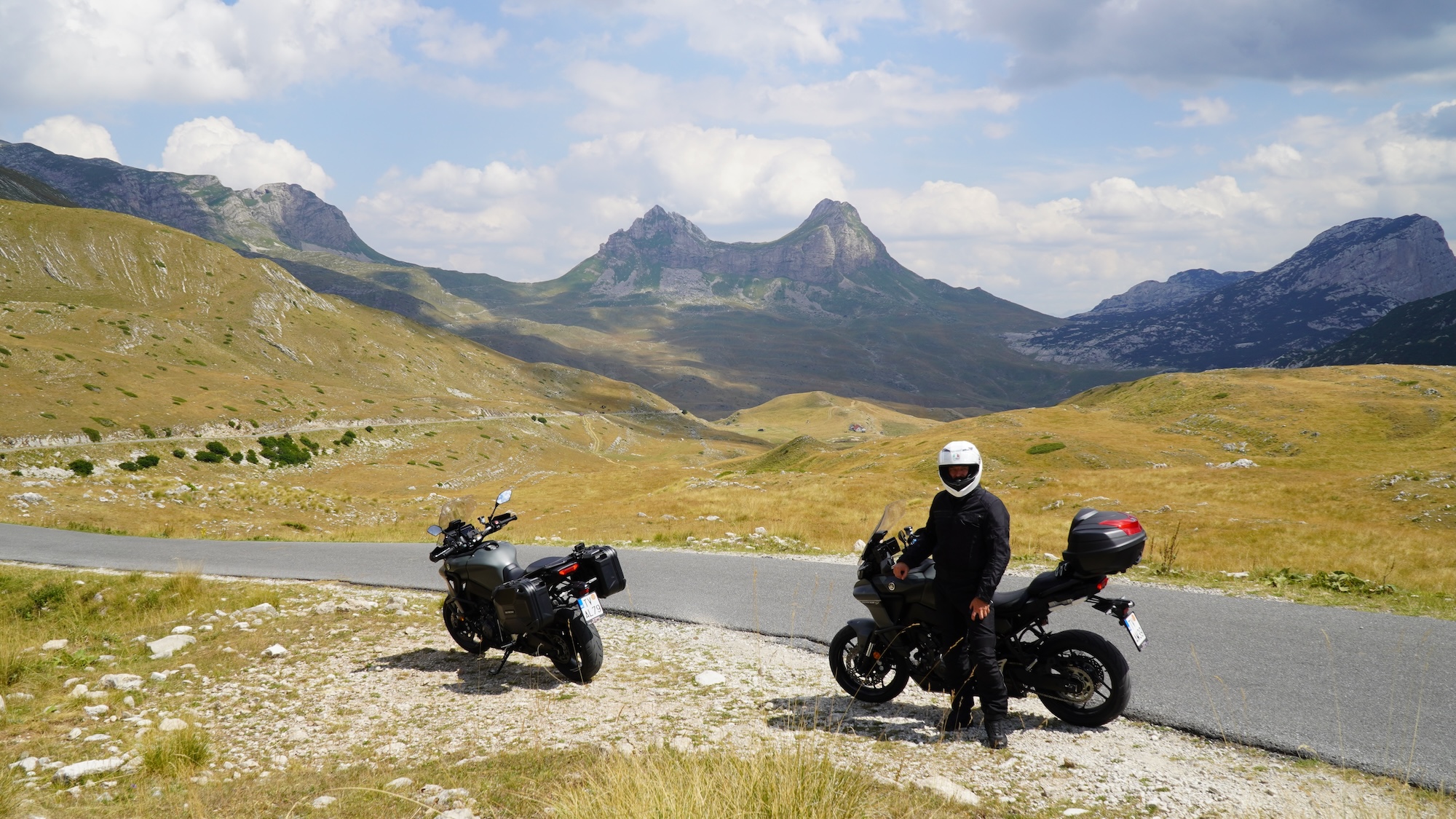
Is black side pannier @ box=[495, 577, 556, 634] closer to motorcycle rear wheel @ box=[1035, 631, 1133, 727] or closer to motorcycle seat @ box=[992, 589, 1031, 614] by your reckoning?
motorcycle seat @ box=[992, 589, 1031, 614]

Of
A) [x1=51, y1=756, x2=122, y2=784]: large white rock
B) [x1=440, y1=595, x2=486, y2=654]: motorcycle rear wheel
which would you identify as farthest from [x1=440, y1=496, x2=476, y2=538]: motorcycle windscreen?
[x1=51, y1=756, x2=122, y2=784]: large white rock

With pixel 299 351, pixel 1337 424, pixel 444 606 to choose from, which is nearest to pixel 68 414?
pixel 444 606

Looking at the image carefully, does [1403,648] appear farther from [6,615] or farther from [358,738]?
[6,615]

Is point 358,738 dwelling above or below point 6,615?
above

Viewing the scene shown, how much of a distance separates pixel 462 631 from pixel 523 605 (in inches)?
74.1

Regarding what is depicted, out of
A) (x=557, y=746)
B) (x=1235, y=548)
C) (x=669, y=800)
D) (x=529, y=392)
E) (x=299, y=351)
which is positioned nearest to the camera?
(x=669, y=800)

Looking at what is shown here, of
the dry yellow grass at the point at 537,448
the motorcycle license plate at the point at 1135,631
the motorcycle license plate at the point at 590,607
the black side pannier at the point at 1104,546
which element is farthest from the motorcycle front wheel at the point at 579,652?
the dry yellow grass at the point at 537,448

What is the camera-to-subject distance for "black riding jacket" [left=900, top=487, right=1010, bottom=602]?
6.77m

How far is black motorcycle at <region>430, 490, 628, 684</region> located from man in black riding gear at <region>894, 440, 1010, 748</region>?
12.3 feet

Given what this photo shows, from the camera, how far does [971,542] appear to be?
22.5 ft

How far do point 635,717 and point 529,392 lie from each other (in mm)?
177349

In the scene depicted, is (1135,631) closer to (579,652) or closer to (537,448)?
(579,652)

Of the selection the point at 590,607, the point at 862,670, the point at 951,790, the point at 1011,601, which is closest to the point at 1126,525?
the point at 1011,601

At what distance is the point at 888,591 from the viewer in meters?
7.54
